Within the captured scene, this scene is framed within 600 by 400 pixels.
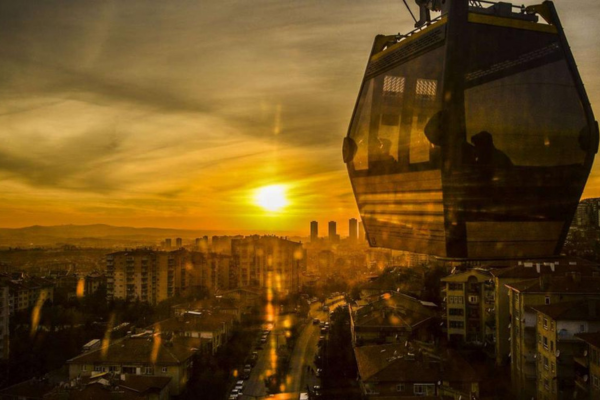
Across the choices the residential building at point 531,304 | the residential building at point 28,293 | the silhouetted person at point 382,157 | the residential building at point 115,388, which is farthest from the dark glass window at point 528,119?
the residential building at point 28,293

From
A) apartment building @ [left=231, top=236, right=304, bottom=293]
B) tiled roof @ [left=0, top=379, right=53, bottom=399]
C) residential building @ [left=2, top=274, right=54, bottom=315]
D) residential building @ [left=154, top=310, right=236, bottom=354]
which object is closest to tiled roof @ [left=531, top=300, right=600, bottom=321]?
residential building @ [left=154, top=310, right=236, bottom=354]

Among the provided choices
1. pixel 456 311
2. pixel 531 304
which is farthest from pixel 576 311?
pixel 456 311

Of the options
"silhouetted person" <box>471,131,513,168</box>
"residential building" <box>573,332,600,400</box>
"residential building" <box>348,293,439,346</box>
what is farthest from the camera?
"residential building" <box>348,293,439,346</box>

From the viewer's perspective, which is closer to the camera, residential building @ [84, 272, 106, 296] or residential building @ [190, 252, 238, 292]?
residential building @ [84, 272, 106, 296]

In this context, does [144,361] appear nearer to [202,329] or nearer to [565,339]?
[202,329]

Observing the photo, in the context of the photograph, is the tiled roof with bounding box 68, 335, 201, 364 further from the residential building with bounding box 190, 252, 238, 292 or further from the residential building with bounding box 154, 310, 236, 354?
the residential building with bounding box 190, 252, 238, 292

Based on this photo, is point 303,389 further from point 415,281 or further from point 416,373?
point 415,281
